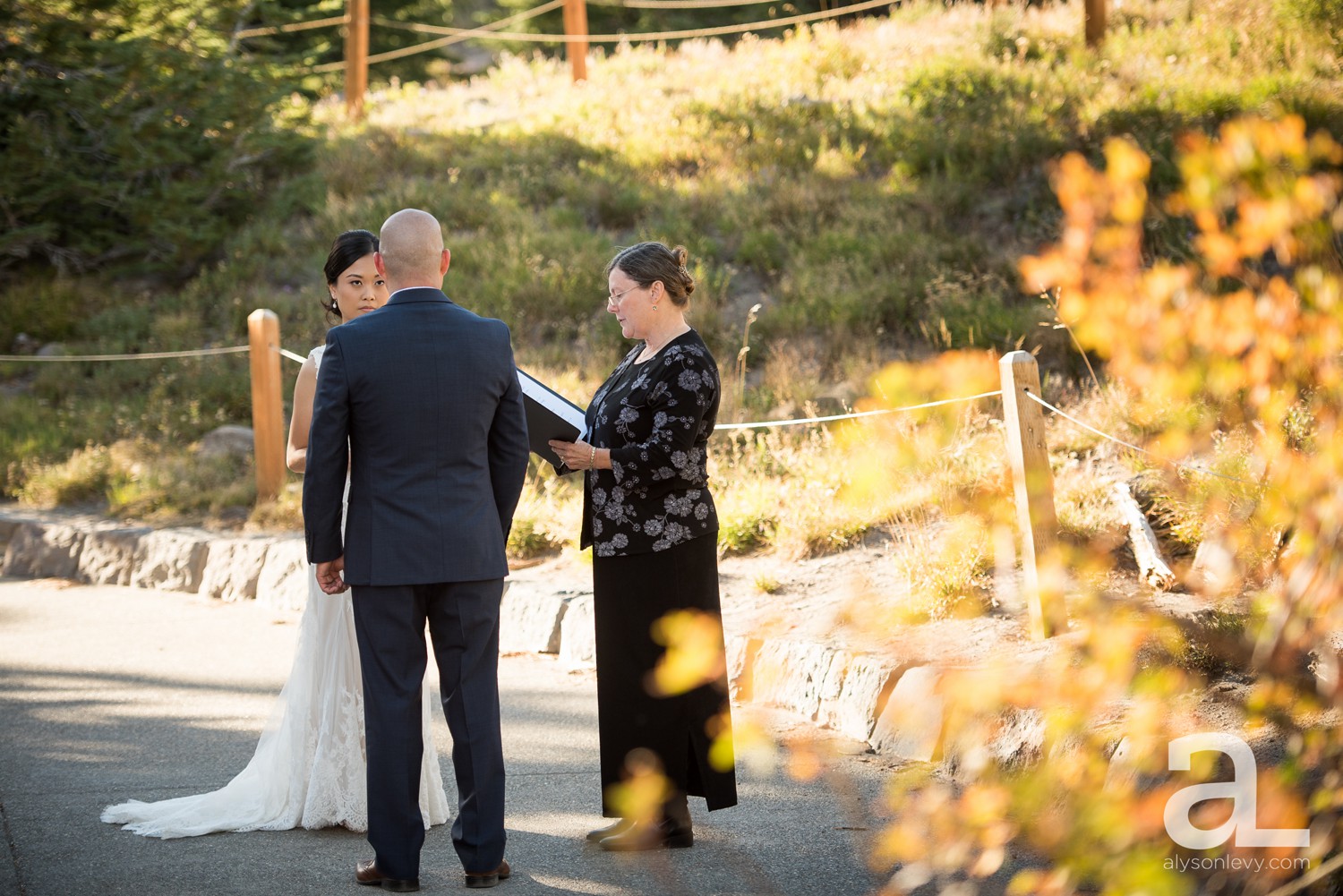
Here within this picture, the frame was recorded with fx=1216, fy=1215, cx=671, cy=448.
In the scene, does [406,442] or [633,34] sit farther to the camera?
[633,34]

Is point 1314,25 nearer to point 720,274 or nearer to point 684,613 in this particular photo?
point 720,274

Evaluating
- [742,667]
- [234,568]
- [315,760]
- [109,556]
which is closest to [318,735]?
[315,760]

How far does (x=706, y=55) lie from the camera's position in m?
19.6

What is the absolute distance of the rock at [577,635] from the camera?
6.83 metres

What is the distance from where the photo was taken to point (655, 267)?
14.0ft

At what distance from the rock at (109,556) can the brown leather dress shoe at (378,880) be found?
19.0ft

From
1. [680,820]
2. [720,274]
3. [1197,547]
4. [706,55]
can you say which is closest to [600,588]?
[680,820]

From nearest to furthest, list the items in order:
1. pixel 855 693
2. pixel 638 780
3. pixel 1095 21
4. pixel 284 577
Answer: pixel 638 780
pixel 855 693
pixel 284 577
pixel 1095 21

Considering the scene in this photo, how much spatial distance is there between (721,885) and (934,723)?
1405 millimetres

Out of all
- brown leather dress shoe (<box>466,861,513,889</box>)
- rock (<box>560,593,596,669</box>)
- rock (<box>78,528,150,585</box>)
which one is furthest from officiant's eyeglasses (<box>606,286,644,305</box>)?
rock (<box>78,528,150,585</box>)

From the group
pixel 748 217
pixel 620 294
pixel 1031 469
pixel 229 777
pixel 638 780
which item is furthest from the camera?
pixel 748 217

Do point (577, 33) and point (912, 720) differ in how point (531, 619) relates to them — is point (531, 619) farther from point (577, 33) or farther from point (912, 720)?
point (577, 33)

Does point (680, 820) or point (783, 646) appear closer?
point (680, 820)

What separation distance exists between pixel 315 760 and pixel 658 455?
1693 millimetres
